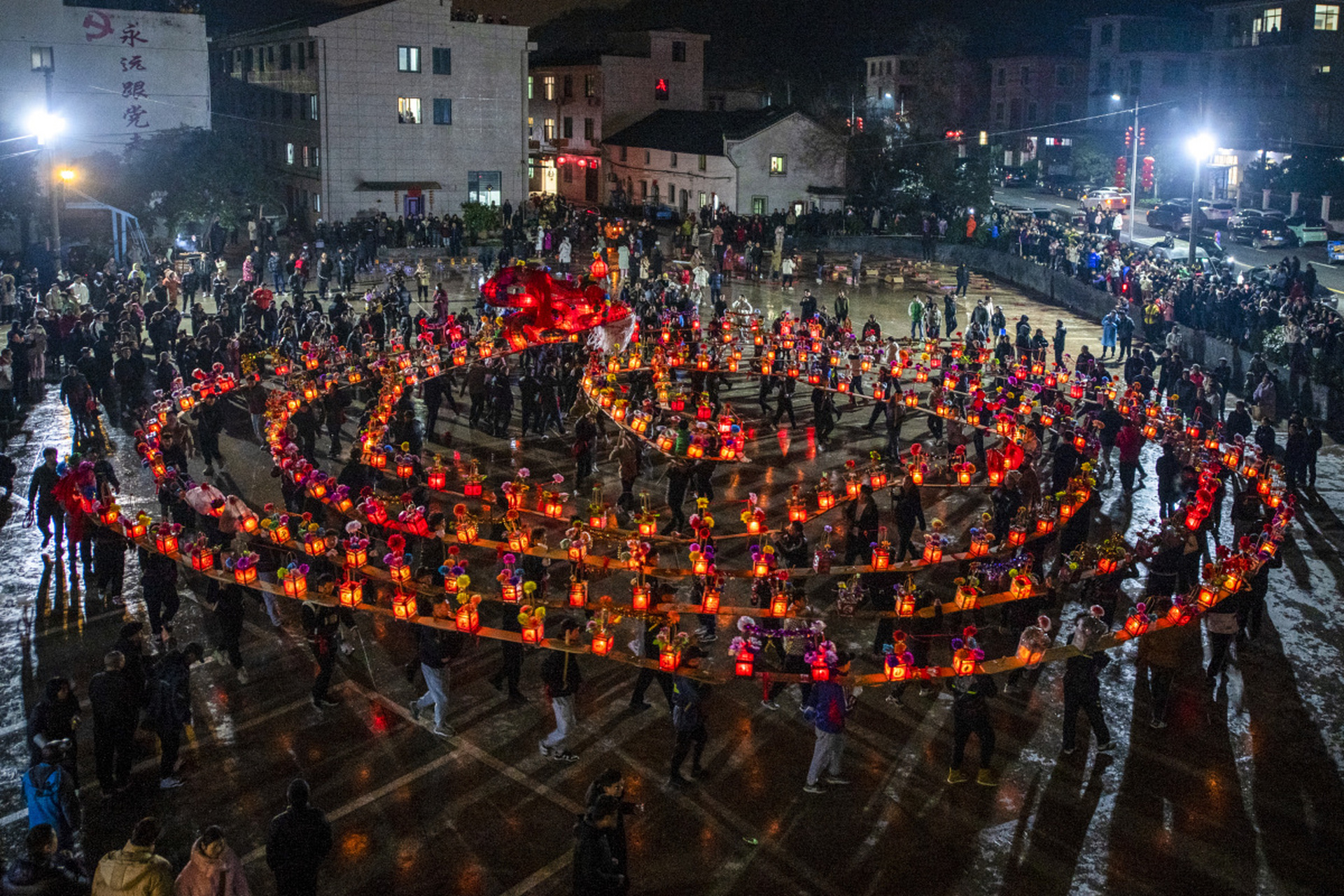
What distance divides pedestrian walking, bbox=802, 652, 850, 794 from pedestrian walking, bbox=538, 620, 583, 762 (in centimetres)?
212

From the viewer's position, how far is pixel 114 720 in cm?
987

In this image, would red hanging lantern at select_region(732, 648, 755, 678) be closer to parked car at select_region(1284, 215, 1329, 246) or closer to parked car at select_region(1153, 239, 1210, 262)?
parked car at select_region(1153, 239, 1210, 262)

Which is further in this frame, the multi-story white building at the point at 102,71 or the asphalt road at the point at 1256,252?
the multi-story white building at the point at 102,71

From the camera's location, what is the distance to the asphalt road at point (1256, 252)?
37.2 meters

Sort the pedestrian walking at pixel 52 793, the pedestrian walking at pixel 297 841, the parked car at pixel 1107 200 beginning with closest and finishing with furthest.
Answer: the pedestrian walking at pixel 297 841 → the pedestrian walking at pixel 52 793 → the parked car at pixel 1107 200

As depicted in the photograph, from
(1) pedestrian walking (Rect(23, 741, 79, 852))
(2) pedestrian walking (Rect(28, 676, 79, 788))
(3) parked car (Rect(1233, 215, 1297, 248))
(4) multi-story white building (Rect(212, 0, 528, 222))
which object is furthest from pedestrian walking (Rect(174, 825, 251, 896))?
(3) parked car (Rect(1233, 215, 1297, 248))

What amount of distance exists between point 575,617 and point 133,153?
35.6 meters

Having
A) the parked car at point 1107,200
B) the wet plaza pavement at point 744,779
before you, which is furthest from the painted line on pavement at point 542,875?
the parked car at point 1107,200

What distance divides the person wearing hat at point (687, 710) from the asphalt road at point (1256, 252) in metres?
31.0

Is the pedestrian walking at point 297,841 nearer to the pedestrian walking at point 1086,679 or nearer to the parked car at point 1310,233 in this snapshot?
the pedestrian walking at point 1086,679

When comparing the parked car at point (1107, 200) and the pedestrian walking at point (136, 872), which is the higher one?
the parked car at point (1107, 200)

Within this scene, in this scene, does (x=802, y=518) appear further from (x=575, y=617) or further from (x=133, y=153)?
(x=133, y=153)

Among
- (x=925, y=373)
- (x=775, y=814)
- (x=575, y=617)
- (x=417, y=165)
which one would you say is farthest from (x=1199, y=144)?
(x=775, y=814)

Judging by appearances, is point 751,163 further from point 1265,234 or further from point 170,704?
point 170,704
